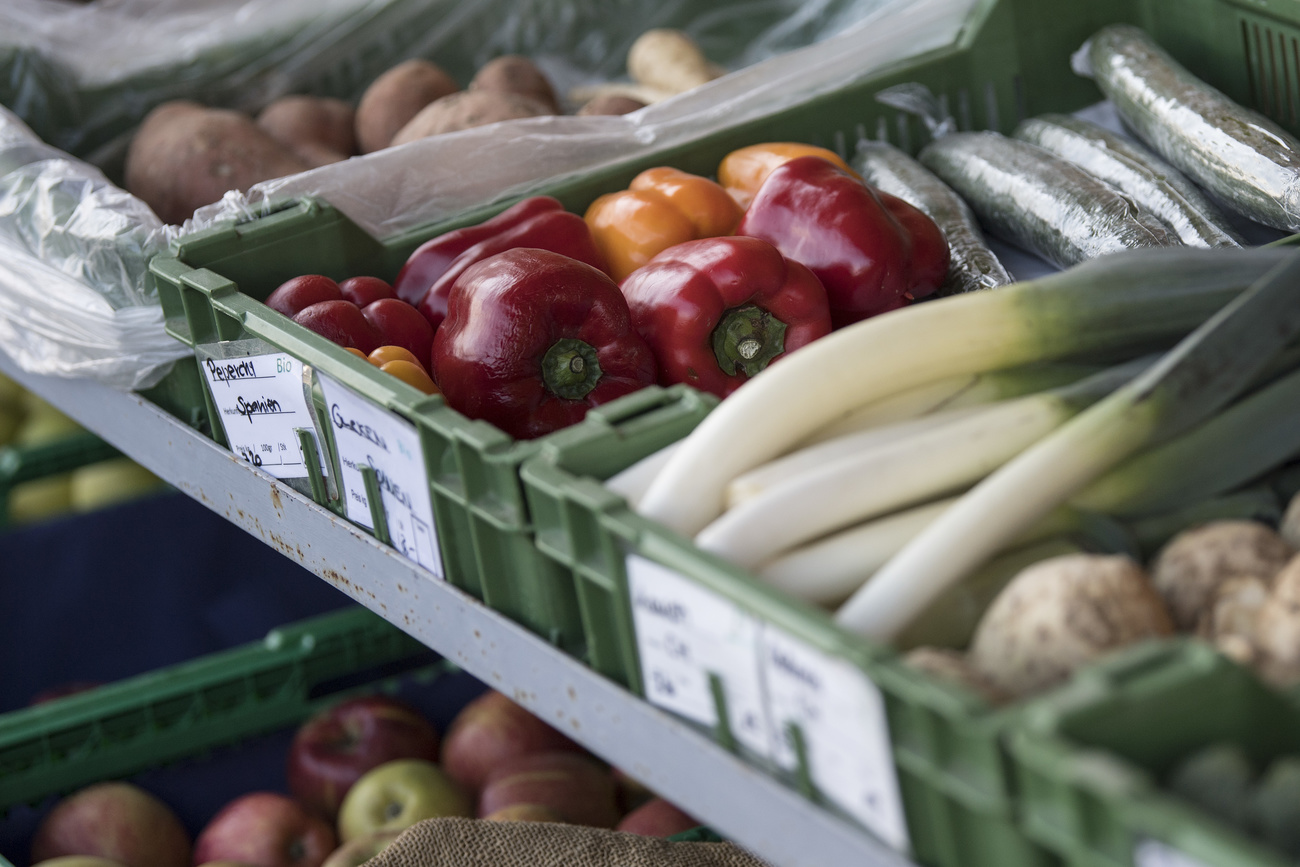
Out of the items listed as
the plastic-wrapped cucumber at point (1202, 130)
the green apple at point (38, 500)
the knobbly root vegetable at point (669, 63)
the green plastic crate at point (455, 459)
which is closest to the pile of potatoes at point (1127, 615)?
the green plastic crate at point (455, 459)

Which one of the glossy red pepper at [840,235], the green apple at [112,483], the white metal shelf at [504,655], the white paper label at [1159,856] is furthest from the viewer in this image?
the green apple at [112,483]

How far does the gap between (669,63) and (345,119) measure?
1.80 ft

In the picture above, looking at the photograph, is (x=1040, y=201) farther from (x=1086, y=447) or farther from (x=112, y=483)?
(x=112, y=483)

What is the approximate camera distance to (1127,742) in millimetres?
688

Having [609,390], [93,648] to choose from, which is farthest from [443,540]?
[93,648]

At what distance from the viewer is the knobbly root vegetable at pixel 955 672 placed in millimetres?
780

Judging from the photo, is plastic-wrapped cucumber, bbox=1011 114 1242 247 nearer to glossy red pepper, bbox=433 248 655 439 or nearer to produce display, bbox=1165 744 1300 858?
glossy red pepper, bbox=433 248 655 439

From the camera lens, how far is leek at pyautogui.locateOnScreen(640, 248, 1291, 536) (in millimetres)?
971

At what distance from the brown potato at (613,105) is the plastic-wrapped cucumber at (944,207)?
38 centimetres

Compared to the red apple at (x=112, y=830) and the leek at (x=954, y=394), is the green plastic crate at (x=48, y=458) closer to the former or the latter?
the red apple at (x=112, y=830)

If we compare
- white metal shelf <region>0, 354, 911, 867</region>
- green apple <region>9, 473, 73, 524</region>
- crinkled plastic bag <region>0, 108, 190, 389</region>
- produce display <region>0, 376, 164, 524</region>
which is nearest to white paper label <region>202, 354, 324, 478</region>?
white metal shelf <region>0, 354, 911, 867</region>

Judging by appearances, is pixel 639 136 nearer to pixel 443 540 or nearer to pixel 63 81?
pixel 443 540

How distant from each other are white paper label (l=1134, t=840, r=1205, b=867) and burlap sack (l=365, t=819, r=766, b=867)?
31.3 inches

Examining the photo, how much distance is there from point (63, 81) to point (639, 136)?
120 cm
